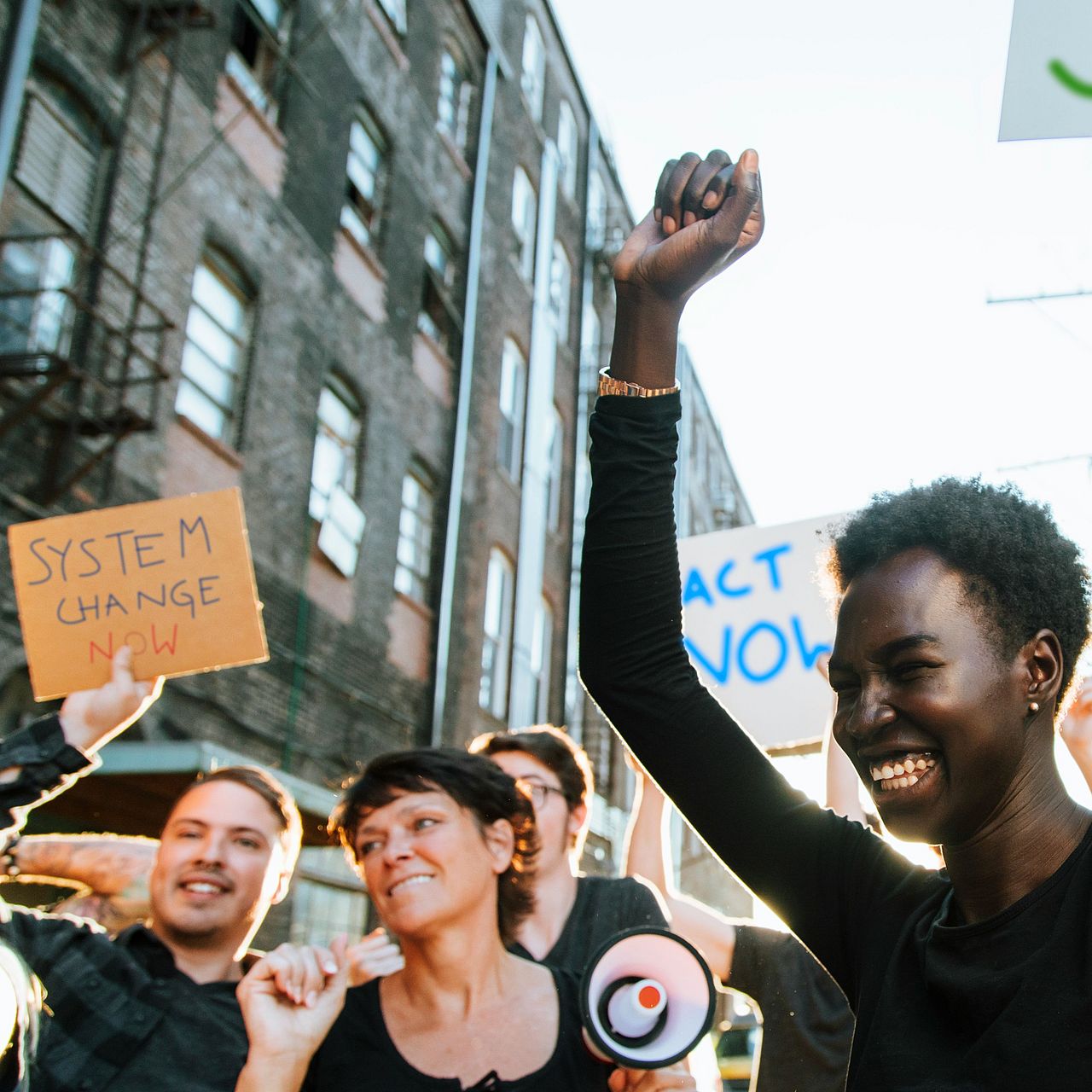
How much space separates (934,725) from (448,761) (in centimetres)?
161

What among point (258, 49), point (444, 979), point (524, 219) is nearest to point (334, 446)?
point (258, 49)

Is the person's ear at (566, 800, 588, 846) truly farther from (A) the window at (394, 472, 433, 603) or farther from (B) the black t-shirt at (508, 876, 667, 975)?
(A) the window at (394, 472, 433, 603)

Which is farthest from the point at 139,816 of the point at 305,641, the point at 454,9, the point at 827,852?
the point at 454,9

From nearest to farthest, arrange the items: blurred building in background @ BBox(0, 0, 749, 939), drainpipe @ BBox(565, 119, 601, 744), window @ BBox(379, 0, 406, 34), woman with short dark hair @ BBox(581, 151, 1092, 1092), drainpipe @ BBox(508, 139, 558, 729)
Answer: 1. woman with short dark hair @ BBox(581, 151, 1092, 1092)
2. blurred building in background @ BBox(0, 0, 749, 939)
3. window @ BBox(379, 0, 406, 34)
4. drainpipe @ BBox(508, 139, 558, 729)
5. drainpipe @ BBox(565, 119, 601, 744)

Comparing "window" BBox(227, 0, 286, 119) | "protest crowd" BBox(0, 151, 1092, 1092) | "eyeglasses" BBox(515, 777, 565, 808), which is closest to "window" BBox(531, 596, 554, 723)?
"window" BBox(227, 0, 286, 119)

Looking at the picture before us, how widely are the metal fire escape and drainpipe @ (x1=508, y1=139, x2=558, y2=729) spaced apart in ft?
26.0

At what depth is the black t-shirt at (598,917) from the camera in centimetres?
333

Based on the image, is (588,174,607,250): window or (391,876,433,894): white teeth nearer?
(391,876,433,894): white teeth

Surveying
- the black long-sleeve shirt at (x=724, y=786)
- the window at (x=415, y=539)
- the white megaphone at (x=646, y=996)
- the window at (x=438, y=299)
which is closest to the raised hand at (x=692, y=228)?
the black long-sleeve shirt at (x=724, y=786)

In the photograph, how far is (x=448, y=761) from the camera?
114 inches

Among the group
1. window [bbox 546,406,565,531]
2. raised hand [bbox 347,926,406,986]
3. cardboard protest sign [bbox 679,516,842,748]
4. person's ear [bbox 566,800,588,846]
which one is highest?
window [bbox 546,406,565,531]

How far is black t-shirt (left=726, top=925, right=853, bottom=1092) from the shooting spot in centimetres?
273

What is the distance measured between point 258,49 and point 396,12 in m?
3.46

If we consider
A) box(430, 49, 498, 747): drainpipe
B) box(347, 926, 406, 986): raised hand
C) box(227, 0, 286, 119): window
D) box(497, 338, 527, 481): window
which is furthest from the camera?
box(497, 338, 527, 481): window
